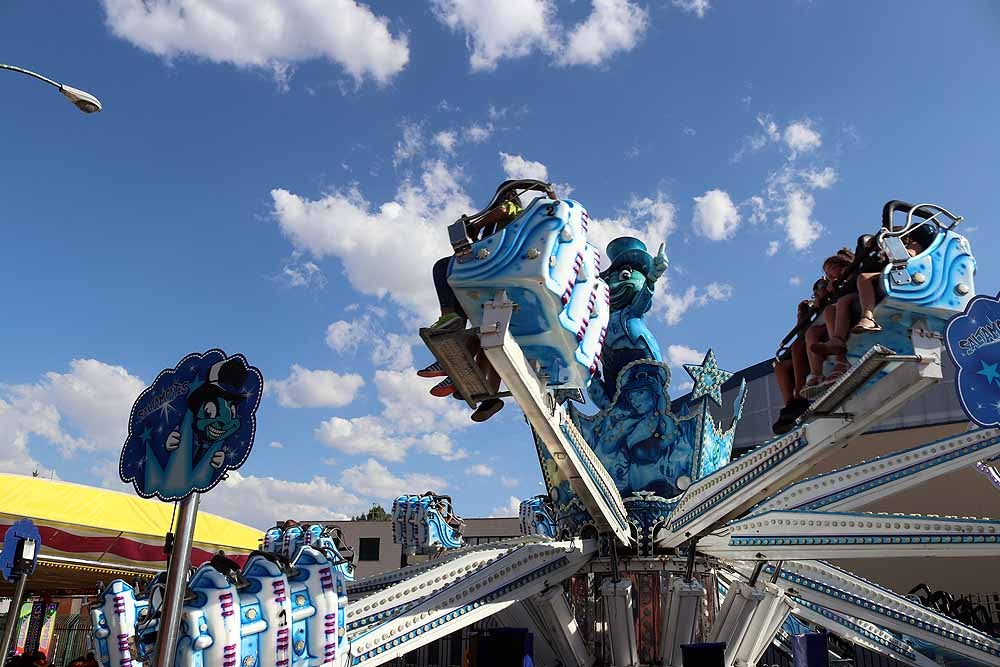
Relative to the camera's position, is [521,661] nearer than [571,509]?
Yes

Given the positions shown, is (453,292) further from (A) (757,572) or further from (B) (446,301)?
(A) (757,572)

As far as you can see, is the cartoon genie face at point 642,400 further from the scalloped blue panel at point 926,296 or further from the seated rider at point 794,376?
the scalloped blue panel at point 926,296

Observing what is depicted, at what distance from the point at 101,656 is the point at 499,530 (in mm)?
29815

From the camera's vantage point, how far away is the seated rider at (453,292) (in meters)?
7.91

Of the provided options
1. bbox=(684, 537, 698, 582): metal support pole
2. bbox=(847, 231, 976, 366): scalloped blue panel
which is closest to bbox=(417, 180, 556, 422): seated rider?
bbox=(847, 231, 976, 366): scalloped blue panel

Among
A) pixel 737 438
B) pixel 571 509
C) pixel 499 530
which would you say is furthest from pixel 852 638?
pixel 499 530

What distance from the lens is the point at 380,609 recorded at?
8.77 m

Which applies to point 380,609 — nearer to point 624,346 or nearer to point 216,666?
point 216,666

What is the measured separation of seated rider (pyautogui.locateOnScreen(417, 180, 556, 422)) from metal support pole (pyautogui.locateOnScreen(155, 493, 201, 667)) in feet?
10.5

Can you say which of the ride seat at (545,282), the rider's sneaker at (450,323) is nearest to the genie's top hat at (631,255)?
the ride seat at (545,282)

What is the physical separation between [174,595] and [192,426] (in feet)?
3.85

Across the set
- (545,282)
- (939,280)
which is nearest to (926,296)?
(939,280)

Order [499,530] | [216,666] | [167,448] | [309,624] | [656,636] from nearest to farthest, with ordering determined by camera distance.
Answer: [167,448] < [216,666] < [309,624] < [656,636] < [499,530]

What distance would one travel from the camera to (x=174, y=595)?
500cm
